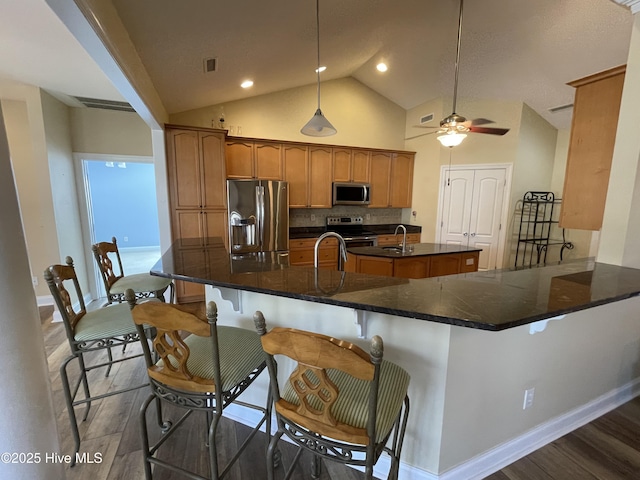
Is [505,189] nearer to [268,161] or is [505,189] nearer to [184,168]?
[268,161]

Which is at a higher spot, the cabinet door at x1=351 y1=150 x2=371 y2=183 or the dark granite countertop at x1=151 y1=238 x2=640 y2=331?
the cabinet door at x1=351 y1=150 x2=371 y2=183

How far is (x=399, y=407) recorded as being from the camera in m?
1.08

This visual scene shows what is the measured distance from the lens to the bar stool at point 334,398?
0.83 metres

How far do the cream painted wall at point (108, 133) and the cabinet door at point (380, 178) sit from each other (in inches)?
145

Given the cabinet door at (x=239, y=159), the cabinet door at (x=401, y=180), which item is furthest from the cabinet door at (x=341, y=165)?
the cabinet door at (x=239, y=159)

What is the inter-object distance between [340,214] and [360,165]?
976 millimetres

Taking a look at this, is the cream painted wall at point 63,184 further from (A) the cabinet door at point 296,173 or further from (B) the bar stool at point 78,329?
(A) the cabinet door at point 296,173

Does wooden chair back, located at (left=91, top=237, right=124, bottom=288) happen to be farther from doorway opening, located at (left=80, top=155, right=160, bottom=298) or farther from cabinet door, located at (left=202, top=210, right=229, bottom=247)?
doorway opening, located at (left=80, top=155, right=160, bottom=298)

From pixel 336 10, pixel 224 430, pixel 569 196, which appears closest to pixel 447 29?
pixel 336 10

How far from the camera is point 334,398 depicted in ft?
3.04

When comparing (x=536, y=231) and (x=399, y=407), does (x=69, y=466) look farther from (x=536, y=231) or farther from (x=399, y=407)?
(x=536, y=231)

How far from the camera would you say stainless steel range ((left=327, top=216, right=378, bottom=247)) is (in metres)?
5.07

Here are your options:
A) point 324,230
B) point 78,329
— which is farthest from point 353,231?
point 78,329

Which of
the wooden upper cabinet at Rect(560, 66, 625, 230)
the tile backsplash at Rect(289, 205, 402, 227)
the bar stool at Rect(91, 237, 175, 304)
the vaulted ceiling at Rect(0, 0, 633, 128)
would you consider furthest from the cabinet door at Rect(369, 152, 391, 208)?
the bar stool at Rect(91, 237, 175, 304)
